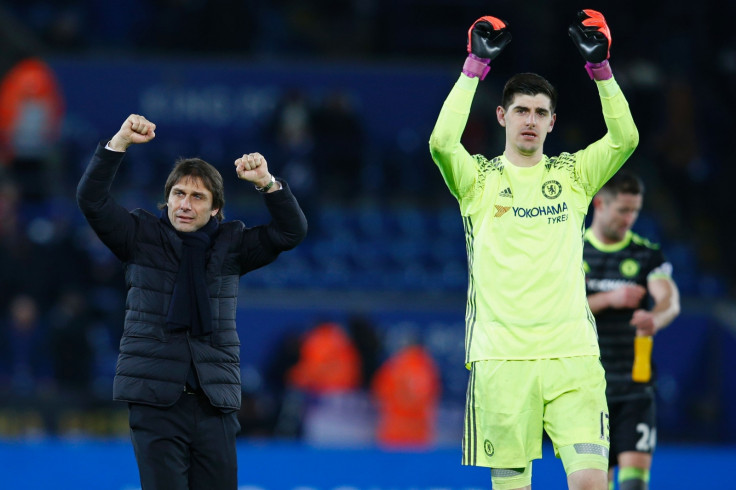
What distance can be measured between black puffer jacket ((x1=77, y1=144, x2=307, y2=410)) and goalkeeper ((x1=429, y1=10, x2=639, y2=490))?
870 mm

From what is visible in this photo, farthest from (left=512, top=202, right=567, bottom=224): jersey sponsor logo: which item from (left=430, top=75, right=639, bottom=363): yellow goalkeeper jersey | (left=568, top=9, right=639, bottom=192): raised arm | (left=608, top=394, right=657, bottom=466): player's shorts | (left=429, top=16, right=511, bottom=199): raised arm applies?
(left=608, top=394, right=657, bottom=466): player's shorts

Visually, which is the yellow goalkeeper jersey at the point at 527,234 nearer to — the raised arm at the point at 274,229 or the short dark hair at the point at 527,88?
the short dark hair at the point at 527,88

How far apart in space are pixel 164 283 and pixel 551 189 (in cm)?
179

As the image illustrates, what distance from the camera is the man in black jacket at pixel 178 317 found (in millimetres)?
5355

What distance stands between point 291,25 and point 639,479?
459 inches

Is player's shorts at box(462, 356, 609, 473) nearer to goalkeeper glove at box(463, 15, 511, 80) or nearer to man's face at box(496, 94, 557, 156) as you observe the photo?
man's face at box(496, 94, 557, 156)

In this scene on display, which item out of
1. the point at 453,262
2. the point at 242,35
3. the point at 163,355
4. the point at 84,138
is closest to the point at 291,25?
the point at 242,35

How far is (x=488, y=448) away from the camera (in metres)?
5.50

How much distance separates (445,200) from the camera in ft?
50.9

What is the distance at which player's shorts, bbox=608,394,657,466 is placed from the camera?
7.16 m

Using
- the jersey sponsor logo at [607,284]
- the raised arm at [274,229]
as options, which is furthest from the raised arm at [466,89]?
the jersey sponsor logo at [607,284]

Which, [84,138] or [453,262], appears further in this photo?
[84,138]

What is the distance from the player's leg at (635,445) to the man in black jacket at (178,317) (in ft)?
8.65

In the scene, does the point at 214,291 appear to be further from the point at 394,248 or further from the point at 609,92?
the point at 394,248
